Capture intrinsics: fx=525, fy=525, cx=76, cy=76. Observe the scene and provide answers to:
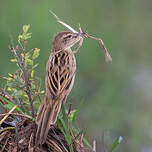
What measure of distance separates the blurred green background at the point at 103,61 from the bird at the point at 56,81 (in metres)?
2.75

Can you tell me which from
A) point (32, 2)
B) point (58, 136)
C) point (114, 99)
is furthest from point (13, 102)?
point (32, 2)

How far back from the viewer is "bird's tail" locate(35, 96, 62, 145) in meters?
4.05

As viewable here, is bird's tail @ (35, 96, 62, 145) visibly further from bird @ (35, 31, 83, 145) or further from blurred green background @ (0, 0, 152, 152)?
blurred green background @ (0, 0, 152, 152)

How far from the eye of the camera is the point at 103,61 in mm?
9844

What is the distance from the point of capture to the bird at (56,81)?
4098 mm

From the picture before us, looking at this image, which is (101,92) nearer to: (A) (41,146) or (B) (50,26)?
(B) (50,26)

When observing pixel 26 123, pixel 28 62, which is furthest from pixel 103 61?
pixel 26 123

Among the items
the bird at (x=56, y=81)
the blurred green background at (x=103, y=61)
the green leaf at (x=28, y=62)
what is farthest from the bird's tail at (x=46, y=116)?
the blurred green background at (x=103, y=61)

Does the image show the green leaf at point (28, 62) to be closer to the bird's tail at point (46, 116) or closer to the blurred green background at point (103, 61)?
the bird's tail at point (46, 116)

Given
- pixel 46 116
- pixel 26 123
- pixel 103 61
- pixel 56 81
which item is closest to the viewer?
pixel 46 116

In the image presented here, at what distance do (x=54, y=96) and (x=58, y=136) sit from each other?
1.10 ft

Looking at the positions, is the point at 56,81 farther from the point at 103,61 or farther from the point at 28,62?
the point at 103,61

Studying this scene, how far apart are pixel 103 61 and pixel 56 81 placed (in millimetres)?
5454

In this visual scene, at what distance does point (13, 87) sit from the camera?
4.55 meters
